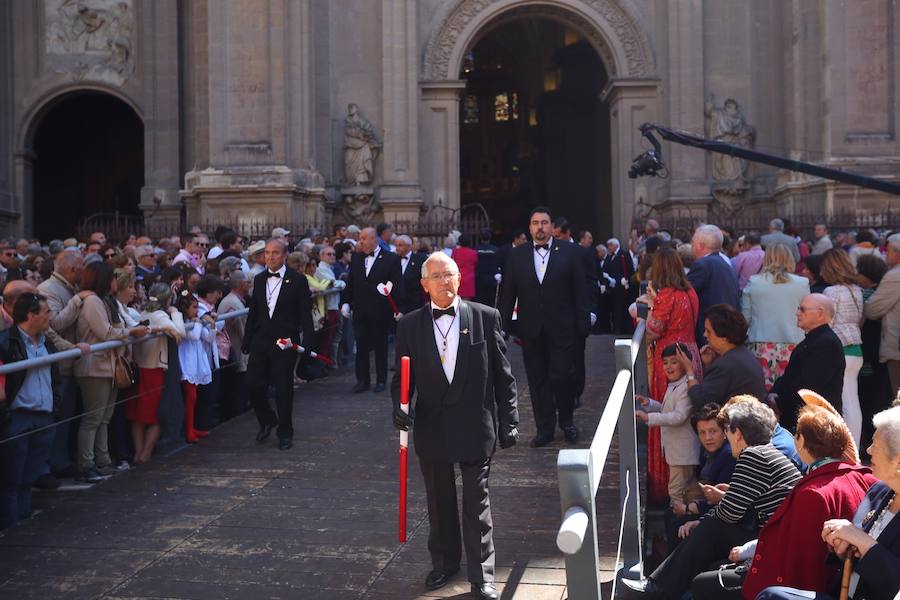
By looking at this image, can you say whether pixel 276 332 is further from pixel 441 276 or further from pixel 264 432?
pixel 441 276

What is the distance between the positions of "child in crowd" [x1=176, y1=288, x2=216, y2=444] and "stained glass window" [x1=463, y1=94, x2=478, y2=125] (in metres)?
33.0

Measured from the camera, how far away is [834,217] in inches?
876

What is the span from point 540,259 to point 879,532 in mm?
6377

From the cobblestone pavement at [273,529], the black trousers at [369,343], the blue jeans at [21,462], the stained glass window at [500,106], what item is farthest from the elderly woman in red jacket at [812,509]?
the stained glass window at [500,106]

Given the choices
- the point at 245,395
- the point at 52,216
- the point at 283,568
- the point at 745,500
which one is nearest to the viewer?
the point at 745,500

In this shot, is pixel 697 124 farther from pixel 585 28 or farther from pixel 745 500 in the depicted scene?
pixel 745 500

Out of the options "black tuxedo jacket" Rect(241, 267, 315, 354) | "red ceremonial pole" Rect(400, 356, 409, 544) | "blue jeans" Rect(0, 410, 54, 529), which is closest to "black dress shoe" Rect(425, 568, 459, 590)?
"red ceremonial pole" Rect(400, 356, 409, 544)

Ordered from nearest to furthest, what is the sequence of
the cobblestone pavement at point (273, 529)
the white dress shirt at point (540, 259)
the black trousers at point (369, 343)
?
the cobblestone pavement at point (273, 529) → the white dress shirt at point (540, 259) → the black trousers at point (369, 343)

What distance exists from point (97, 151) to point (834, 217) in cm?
2096

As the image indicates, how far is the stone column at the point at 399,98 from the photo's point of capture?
26.2m

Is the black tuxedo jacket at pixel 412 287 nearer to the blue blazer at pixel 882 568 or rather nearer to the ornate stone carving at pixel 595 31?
the blue blazer at pixel 882 568

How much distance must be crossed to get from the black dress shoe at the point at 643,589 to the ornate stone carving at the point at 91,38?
75.3ft

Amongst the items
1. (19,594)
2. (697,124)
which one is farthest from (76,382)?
(697,124)

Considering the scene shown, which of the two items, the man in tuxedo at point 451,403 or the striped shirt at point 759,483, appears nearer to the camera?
the striped shirt at point 759,483
